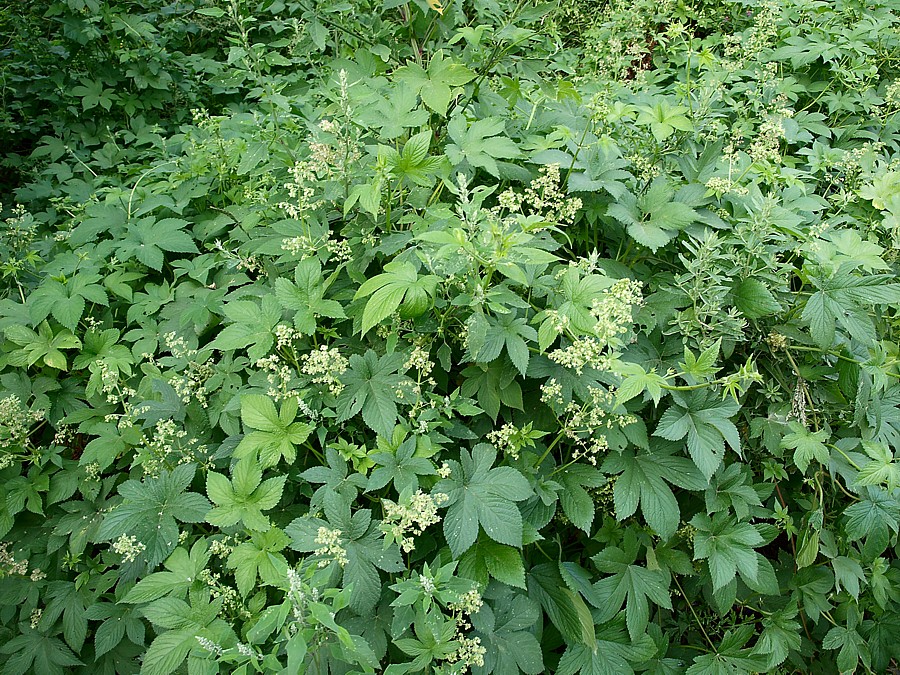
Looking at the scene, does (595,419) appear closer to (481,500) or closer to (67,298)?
(481,500)

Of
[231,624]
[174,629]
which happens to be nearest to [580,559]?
[231,624]

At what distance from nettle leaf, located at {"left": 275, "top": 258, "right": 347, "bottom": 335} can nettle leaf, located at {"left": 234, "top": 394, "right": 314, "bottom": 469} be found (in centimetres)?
26

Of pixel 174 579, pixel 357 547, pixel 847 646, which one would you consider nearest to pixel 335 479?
pixel 357 547

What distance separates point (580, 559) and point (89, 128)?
4799 mm

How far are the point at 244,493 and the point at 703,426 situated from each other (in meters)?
1.34

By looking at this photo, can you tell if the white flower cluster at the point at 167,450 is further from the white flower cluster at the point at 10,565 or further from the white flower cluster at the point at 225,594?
the white flower cluster at the point at 10,565

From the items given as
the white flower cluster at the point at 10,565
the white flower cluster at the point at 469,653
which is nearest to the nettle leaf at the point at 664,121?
the white flower cluster at the point at 469,653

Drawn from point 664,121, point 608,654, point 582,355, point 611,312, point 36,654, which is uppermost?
point 664,121

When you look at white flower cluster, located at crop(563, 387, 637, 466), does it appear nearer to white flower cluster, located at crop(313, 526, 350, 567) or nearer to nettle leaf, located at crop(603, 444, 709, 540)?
nettle leaf, located at crop(603, 444, 709, 540)

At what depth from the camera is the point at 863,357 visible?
2062 millimetres

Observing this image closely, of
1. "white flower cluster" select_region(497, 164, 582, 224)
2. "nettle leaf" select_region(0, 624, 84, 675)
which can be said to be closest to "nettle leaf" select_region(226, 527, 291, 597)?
"nettle leaf" select_region(0, 624, 84, 675)

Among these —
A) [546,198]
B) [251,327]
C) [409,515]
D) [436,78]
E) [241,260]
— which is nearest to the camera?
[409,515]

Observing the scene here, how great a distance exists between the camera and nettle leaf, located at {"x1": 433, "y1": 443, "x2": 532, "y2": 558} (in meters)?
1.61

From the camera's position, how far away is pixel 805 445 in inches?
75.0
